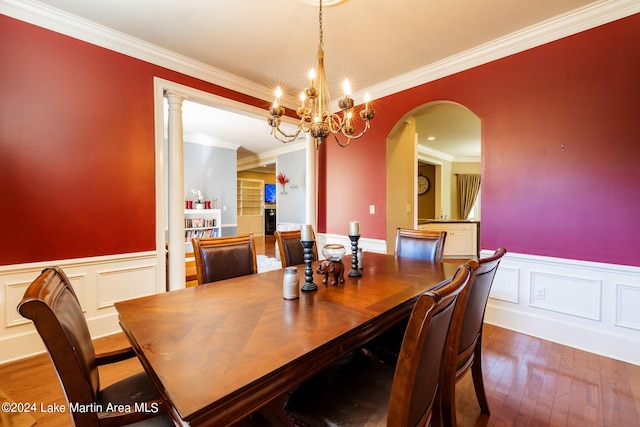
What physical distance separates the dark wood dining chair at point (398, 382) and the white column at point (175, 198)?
7.73 ft

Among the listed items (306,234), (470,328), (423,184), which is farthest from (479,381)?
(423,184)

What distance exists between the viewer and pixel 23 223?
2.18m

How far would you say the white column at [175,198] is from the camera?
2.95m

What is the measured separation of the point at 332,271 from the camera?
1552 mm

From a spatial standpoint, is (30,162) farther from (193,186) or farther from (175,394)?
(193,186)

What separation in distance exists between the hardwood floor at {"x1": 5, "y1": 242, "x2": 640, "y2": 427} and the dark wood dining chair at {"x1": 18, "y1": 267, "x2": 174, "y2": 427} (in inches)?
30.2

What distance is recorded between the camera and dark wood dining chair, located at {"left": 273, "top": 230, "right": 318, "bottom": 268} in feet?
7.39

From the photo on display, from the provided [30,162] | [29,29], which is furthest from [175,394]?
[29,29]

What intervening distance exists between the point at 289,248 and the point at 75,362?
1604 millimetres

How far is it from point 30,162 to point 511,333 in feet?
14.3

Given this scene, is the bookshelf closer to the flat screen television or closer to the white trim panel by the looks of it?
the flat screen television

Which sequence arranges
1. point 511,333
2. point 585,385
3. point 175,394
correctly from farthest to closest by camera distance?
point 511,333 → point 585,385 → point 175,394

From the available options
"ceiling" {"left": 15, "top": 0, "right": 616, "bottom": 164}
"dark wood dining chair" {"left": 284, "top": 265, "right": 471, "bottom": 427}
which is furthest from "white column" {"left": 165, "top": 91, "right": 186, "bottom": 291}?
"dark wood dining chair" {"left": 284, "top": 265, "right": 471, "bottom": 427}

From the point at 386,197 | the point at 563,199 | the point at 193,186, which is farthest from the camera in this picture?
the point at 193,186
